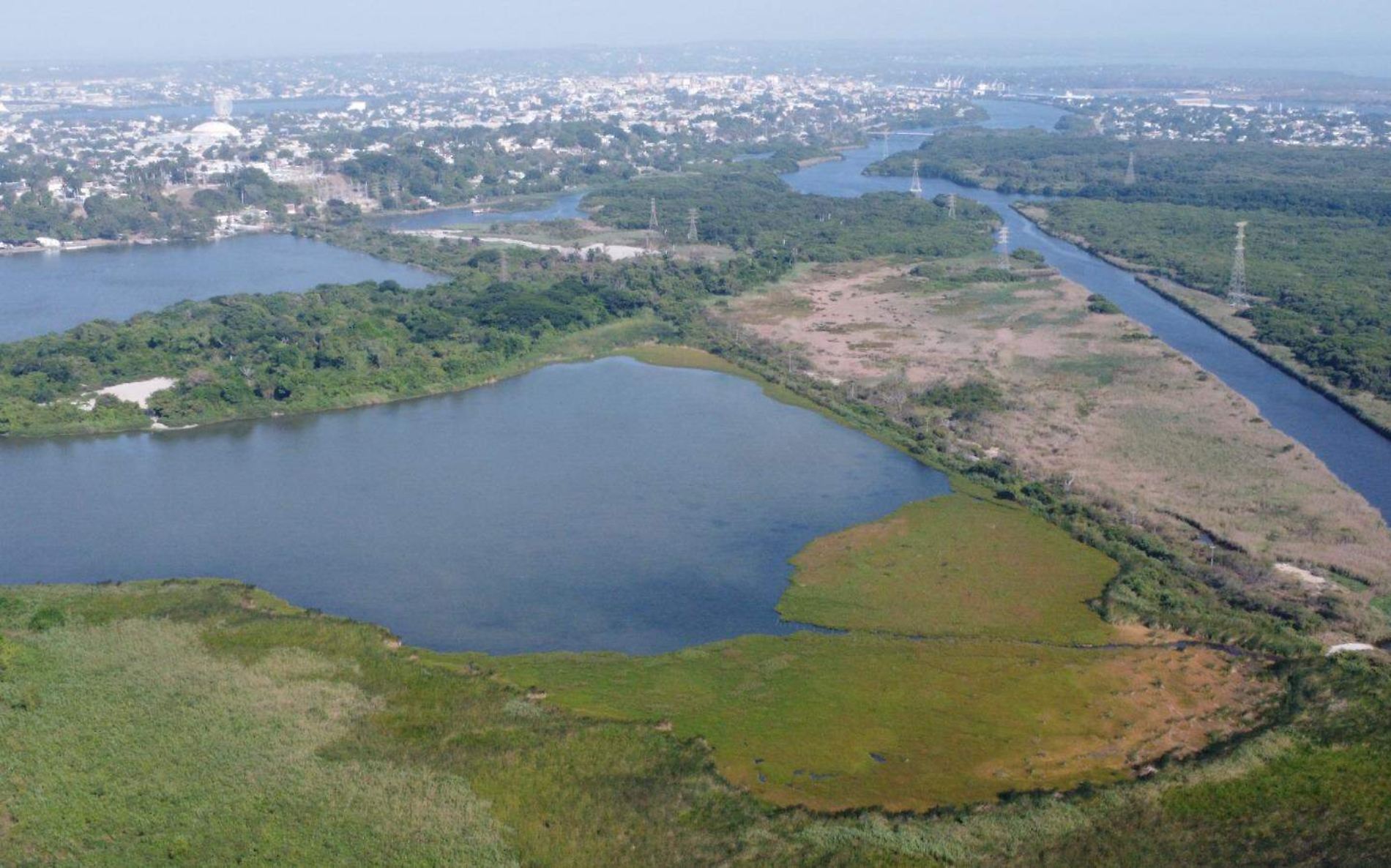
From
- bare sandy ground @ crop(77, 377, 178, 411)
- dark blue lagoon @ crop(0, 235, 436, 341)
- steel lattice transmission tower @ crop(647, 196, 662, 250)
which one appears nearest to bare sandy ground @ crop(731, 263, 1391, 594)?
steel lattice transmission tower @ crop(647, 196, 662, 250)

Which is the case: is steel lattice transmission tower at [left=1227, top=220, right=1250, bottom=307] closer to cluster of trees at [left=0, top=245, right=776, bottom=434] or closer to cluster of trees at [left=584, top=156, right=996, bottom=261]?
cluster of trees at [left=584, top=156, right=996, bottom=261]

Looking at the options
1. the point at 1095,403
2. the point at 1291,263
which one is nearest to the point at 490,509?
the point at 1095,403

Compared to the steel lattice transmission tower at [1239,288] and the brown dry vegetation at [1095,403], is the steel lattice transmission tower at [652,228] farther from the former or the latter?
the steel lattice transmission tower at [1239,288]

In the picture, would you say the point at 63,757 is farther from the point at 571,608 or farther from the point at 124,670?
the point at 571,608

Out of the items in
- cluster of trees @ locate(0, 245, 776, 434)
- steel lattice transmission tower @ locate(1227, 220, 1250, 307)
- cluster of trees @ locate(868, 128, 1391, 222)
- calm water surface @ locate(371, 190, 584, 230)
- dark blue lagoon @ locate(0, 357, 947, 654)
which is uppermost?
cluster of trees @ locate(868, 128, 1391, 222)

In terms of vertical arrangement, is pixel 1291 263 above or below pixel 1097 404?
above

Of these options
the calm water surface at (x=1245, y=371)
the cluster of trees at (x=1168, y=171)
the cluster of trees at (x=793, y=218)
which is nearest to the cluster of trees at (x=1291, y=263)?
the calm water surface at (x=1245, y=371)

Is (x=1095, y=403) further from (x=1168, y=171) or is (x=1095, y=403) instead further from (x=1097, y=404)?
(x=1168, y=171)

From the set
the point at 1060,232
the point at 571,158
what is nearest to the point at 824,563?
the point at 1060,232
